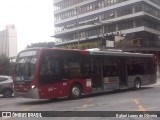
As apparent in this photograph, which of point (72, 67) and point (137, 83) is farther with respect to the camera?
point (137, 83)

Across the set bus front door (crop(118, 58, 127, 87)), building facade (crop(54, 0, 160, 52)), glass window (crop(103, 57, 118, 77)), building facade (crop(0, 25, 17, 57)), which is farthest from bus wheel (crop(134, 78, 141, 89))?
building facade (crop(54, 0, 160, 52))

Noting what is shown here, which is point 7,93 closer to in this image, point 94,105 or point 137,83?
point 137,83

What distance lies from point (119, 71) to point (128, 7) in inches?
2061

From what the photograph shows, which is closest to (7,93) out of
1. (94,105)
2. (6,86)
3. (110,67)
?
(6,86)

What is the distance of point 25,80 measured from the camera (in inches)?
701

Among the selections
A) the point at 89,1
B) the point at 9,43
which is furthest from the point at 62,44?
the point at 9,43

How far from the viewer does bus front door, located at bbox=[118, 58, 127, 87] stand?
79.9 feet

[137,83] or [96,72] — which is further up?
[96,72]

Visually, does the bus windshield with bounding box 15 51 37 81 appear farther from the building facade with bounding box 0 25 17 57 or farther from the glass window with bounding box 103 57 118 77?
the building facade with bounding box 0 25 17 57

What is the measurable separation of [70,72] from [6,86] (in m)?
6.58

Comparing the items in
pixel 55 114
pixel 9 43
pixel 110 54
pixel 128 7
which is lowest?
pixel 55 114

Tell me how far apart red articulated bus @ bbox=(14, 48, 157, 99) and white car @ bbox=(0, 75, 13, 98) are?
5.66 metres

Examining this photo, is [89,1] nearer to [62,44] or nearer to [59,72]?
[62,44]

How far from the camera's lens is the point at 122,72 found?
80.7 feet
